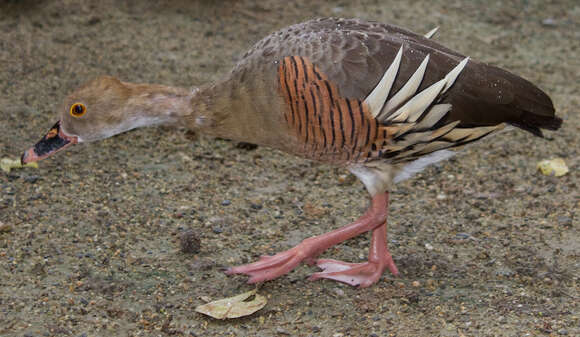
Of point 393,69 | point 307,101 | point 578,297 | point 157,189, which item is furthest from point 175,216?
point 578,297

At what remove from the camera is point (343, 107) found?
3.75 metres

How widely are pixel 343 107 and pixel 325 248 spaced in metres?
0.97

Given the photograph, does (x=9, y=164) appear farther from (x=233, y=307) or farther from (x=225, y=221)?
(x=233, y=307)

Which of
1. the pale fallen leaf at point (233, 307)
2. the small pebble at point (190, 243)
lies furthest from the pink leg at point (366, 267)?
the small pebble at point (190, 243)

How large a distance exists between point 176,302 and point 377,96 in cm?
161

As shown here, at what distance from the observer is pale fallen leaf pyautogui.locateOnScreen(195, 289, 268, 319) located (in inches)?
150

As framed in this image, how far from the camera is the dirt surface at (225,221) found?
3.85 metres

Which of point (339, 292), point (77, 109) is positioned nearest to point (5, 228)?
point (77, 109)

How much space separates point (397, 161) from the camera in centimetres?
407

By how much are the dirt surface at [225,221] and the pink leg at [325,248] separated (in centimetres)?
8

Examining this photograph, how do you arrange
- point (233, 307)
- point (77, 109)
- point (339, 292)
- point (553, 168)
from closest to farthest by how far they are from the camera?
point (233, 307) < point (77, 109) < point (339, 292) < point (553, 168)

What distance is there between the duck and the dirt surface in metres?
0.34

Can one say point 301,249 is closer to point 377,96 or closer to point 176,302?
point 176,302

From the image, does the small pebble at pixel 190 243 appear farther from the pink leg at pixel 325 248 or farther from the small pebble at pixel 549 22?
the small pebble at pixel 549 22
